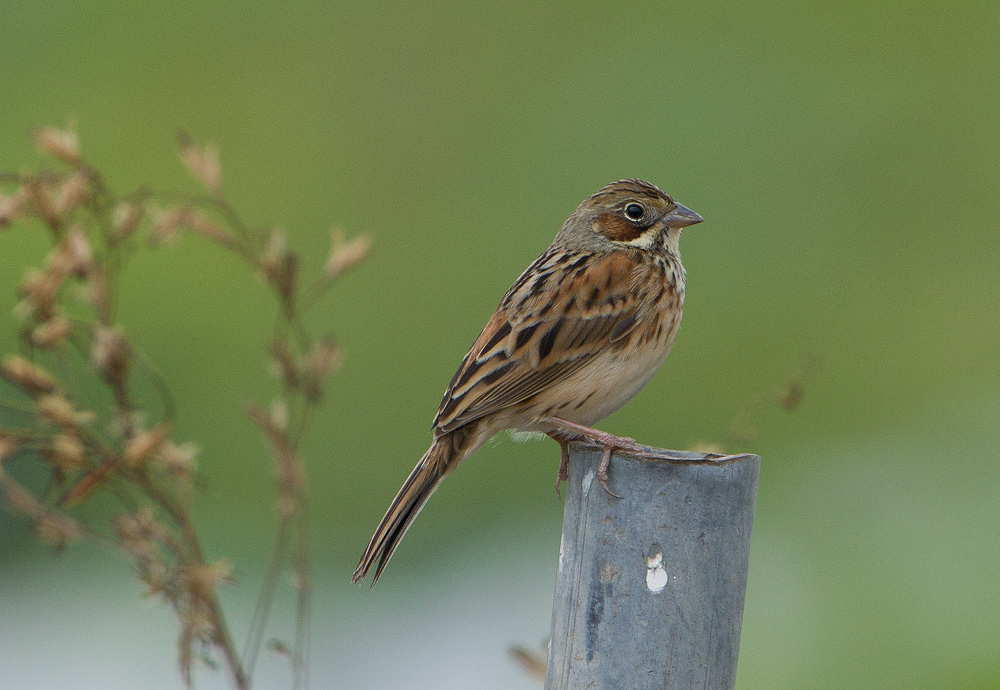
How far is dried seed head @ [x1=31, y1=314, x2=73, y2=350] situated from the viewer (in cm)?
356

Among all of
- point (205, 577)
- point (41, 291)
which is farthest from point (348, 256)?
point (205, 577)

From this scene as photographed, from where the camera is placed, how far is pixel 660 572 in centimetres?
314

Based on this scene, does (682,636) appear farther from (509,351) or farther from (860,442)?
(860,442)

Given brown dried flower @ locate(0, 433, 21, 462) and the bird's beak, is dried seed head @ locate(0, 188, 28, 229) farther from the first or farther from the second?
the bird's beak

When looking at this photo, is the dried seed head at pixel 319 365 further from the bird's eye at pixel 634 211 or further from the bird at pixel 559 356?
the bird's eye at pixel 634 211

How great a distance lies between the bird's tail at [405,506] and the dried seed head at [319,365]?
→ 0.39 m

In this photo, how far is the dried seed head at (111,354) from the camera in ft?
11.8

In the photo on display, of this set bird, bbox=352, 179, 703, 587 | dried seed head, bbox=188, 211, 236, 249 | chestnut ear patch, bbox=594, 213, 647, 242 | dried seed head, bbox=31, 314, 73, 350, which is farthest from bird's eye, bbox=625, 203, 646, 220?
dried seed head, bbox=31, 314, 73, 350

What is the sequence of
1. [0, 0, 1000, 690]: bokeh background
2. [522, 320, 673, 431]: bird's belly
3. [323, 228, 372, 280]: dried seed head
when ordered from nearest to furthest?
[323, 228, 372, 280]: dried seed head, [522, 320, 673, 431]: bird's belly, [0, 0, 1000, 690]: bokeh background

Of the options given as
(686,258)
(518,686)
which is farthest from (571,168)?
(518,686)

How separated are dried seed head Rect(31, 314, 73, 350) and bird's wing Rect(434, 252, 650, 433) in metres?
1.13

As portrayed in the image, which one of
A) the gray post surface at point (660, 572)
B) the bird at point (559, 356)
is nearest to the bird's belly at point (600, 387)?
the bird at point (559, 356)

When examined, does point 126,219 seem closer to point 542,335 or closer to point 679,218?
point 542,335

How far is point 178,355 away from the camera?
895cm
